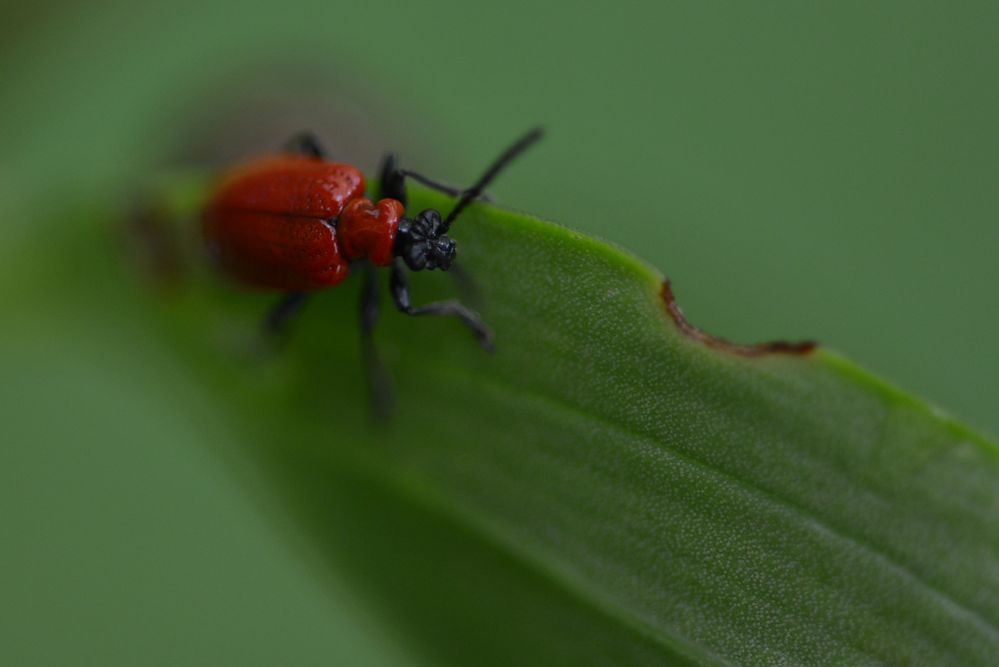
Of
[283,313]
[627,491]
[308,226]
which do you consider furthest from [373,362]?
[627,491]

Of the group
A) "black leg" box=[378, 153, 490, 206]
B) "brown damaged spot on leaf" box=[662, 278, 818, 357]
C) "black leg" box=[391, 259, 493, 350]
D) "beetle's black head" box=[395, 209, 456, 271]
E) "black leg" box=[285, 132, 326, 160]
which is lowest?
"brown damaged spot on leaf" box=[662, 278, 818, 357]

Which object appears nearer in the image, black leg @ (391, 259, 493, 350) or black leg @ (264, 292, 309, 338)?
black leg @ (391, 259, 493, 350)

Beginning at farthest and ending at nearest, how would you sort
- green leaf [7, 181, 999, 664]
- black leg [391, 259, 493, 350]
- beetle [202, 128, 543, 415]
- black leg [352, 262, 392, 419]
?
beetle [202, 128, 543, 415] < black leg [352, 262, 392, 419] < black leg [391, 259, 493, 350] < green leaf [7, 181, 999, 664]

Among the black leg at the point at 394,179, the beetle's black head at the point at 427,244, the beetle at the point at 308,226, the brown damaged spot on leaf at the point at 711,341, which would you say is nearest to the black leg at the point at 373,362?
the beetle at the point at 308,226

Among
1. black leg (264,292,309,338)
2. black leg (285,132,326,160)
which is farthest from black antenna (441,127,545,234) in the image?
black leg (285,132,326,160)

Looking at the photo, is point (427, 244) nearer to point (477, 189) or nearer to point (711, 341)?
point (477, 189)

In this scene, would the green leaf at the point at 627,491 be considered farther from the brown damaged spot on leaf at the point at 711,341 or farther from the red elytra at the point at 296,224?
the red elytra at the point at 296,224

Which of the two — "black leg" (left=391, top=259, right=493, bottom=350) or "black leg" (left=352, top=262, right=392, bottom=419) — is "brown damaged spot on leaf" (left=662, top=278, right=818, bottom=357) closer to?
"black leg" (left=391, top=259, right=493, bottom=350)
